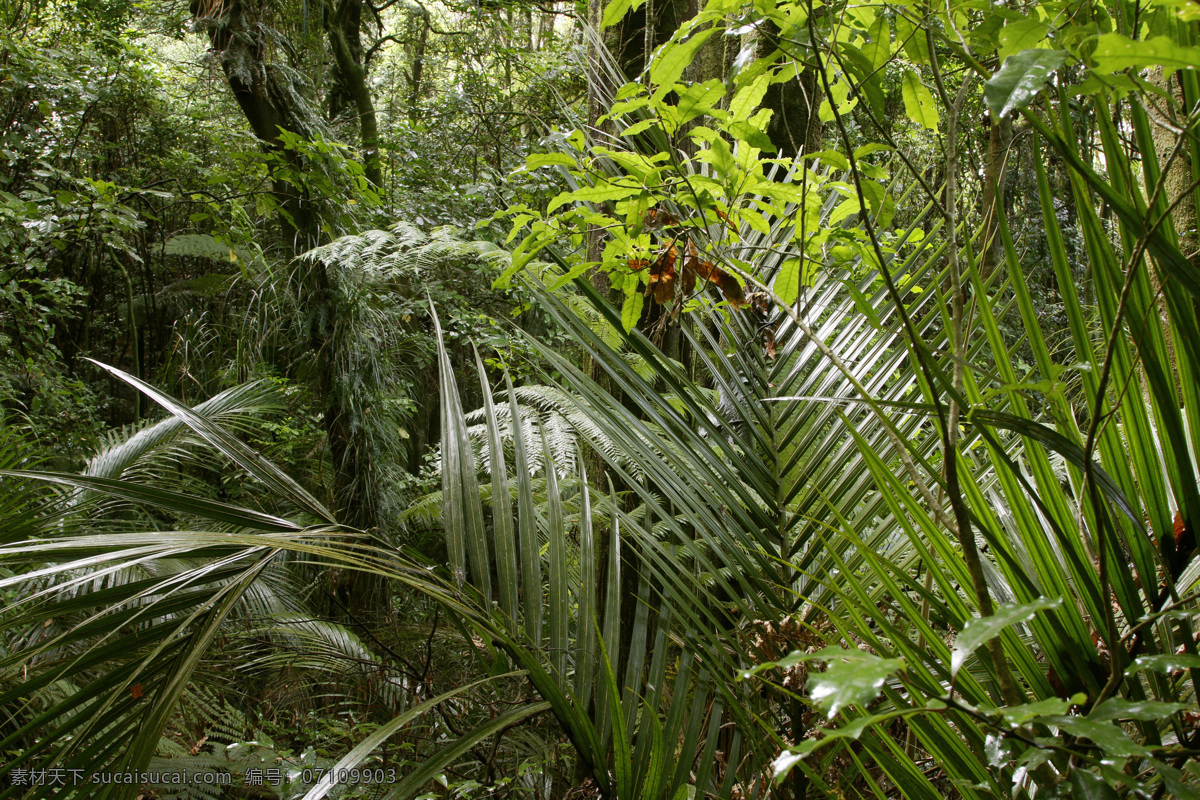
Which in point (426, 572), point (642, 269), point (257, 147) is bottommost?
point (426, 572)

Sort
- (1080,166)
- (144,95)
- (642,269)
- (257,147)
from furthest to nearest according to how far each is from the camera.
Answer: (144,95) → (257,147) → (642,269) → (1080,166)

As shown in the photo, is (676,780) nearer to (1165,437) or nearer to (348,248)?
(1165,437)

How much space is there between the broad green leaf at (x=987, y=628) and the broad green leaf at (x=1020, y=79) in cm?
25

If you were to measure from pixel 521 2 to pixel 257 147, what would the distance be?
249cm

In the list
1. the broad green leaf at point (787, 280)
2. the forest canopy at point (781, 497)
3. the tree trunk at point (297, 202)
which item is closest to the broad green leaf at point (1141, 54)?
the forest canopy at point (781, 497)

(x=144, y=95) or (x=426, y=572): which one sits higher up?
(x=144, y=95)

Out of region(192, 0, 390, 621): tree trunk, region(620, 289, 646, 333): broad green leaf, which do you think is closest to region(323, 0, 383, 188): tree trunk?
region(192, 0, 390, 621): tree trunk

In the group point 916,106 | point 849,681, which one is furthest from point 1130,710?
point 916,106

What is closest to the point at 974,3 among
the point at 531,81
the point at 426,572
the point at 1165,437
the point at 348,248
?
the point at 1165,437

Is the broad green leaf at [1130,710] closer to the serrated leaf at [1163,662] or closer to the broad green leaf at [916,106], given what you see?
the serrated leaf at [1163,662]

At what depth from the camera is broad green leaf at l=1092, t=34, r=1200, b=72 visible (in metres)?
0.35

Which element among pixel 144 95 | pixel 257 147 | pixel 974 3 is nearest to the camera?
pixel 974 3

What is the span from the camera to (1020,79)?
0.39 meters

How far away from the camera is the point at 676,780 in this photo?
731 millimetres
